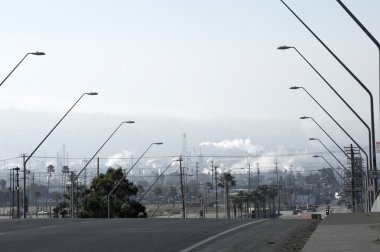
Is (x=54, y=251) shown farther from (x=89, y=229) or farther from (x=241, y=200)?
(x=241, y=200)

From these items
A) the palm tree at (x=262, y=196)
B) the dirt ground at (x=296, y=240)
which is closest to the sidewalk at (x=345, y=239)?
the dirt ground at (x=296, y=240)

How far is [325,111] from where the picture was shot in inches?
2221

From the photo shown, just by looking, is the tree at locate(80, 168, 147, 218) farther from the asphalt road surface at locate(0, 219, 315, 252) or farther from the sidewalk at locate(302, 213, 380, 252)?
the sidewalk at locate(302, 213, 380, 252)

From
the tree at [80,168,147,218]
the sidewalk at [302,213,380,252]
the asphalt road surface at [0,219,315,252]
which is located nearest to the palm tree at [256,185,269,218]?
the tree at [80,168,147,218]

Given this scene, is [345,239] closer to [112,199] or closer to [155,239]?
[155,239]

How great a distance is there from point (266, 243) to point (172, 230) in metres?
6.12

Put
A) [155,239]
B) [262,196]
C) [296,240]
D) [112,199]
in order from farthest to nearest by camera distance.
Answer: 1. [262,196]
2. [112,199]
3. [155,239]
4. [296,240]

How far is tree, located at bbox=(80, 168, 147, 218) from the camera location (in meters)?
87.7

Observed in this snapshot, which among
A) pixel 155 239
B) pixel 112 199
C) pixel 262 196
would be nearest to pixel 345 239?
pixel 155 239

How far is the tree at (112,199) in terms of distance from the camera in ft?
288

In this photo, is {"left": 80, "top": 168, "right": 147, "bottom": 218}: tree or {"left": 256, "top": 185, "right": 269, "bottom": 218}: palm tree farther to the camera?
{"left": 256, "top": 185, "right": 269, "bottom": 218}: palm tree

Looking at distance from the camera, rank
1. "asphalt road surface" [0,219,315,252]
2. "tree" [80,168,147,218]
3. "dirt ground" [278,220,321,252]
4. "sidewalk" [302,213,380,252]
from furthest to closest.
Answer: "tree" [80,168,147,218] < "asphalt road surface" [0,219,315,252] < "dirt ground" [278,220,321,252] < "sidewalk" [302,213,380,252]

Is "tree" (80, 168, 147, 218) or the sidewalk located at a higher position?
"tree" (80, 168, 147, 218)

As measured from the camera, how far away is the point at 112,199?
290ft
